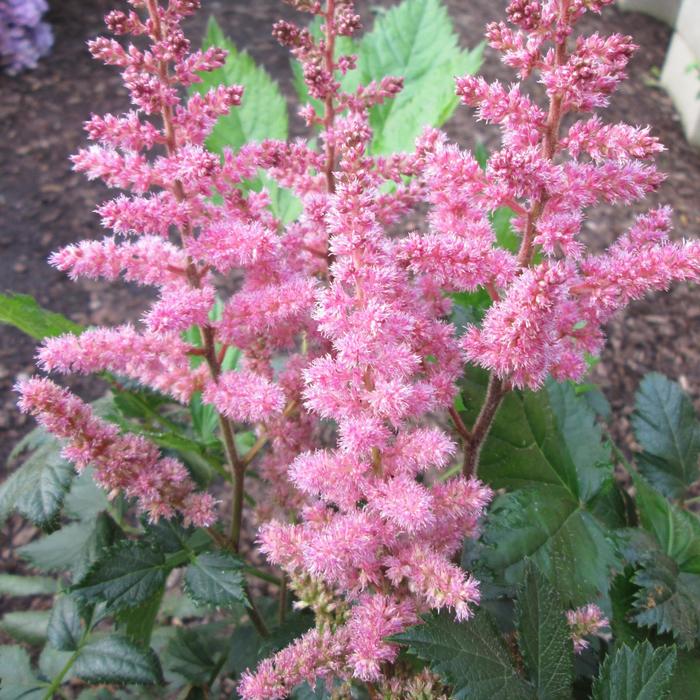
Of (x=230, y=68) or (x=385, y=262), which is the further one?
(x=230, y=68)

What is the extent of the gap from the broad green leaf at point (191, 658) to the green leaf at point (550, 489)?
64cm

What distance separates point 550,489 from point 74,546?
818 mm

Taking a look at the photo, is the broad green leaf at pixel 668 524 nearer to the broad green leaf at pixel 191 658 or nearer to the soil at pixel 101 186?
the broad green leaf at pixel 191 658

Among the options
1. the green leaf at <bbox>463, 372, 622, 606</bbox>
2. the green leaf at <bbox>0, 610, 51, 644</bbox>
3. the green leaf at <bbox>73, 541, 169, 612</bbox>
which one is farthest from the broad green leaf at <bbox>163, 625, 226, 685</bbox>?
the green leaf at <bbox>463, 372, 622, 606</bbox>

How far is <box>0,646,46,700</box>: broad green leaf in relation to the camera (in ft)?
4.07

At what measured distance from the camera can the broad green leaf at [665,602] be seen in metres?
0.98

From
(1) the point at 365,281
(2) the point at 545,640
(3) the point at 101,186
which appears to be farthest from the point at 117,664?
(3) the point at 101,186

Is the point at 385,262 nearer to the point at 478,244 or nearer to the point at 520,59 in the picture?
the point at 478,244

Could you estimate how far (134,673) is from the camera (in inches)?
45.6

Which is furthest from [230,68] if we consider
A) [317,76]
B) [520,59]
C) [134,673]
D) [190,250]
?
[134,673]

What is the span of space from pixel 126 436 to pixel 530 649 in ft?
1.81

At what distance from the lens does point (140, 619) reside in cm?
128

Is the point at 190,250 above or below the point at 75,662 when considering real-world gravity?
above

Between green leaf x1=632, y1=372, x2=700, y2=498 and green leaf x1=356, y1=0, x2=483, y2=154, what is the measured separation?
62 centimetres
